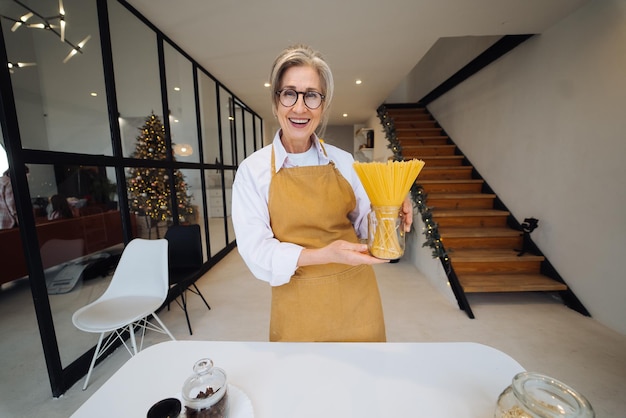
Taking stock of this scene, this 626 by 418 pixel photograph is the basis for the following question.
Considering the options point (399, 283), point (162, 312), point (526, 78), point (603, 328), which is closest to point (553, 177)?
point (526, 78)

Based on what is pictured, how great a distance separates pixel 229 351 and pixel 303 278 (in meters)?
0.30

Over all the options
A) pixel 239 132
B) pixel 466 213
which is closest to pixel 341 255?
pixel 466 213

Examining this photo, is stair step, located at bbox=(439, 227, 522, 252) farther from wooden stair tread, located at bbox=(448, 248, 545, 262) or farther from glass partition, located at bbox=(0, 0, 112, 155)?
glass partition, located at bbox=(0, 0, 112, 155)

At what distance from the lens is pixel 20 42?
4.93 ft

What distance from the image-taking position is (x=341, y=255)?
0.74 meters

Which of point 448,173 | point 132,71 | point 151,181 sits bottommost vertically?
point 151,181

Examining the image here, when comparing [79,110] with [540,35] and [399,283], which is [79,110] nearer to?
[399,283]

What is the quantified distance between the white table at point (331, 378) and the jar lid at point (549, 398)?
15 cm

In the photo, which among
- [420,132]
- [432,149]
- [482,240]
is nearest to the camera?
[482,240]

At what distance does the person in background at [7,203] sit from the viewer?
5.22 feet

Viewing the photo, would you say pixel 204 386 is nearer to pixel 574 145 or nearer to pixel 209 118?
pixel 574 145

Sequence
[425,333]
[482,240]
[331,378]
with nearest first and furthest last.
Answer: [331,378] < [425,333] < [482,240]

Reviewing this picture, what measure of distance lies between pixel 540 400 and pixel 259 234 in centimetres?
71

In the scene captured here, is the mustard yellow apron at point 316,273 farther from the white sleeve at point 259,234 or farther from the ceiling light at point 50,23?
the ceiling light at point 50,23
